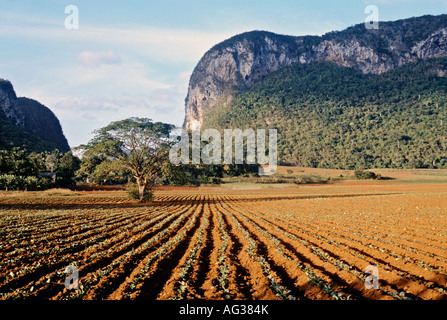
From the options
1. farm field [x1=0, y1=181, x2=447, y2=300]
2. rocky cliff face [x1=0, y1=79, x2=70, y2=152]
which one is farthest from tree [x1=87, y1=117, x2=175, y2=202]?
rocky cliff face [x1=0, y1=79, x2=70, y2=152]

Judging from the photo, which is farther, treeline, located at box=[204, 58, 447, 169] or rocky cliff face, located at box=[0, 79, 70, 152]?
rocky cliff face, located at box=[0, 79, 70, 152]

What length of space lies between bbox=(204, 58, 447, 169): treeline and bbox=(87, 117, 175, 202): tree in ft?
298

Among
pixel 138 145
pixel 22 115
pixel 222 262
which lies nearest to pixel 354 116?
pixel 138 145

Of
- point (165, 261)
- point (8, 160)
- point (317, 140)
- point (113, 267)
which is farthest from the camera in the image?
point (317, 140)

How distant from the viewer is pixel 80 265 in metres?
8.30

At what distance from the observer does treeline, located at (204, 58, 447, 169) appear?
4267 inches

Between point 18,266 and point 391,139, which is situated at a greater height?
point 391,139

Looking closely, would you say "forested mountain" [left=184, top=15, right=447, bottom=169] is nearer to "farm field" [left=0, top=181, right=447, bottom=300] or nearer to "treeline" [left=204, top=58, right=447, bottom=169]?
"treeline" [left=204, top=58, right=447, bottom=169]

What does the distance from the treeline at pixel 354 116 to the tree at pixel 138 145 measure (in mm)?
90749

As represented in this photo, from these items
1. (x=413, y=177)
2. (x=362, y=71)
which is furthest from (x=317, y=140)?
(x=362, y=71)

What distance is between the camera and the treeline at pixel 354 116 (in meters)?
108
